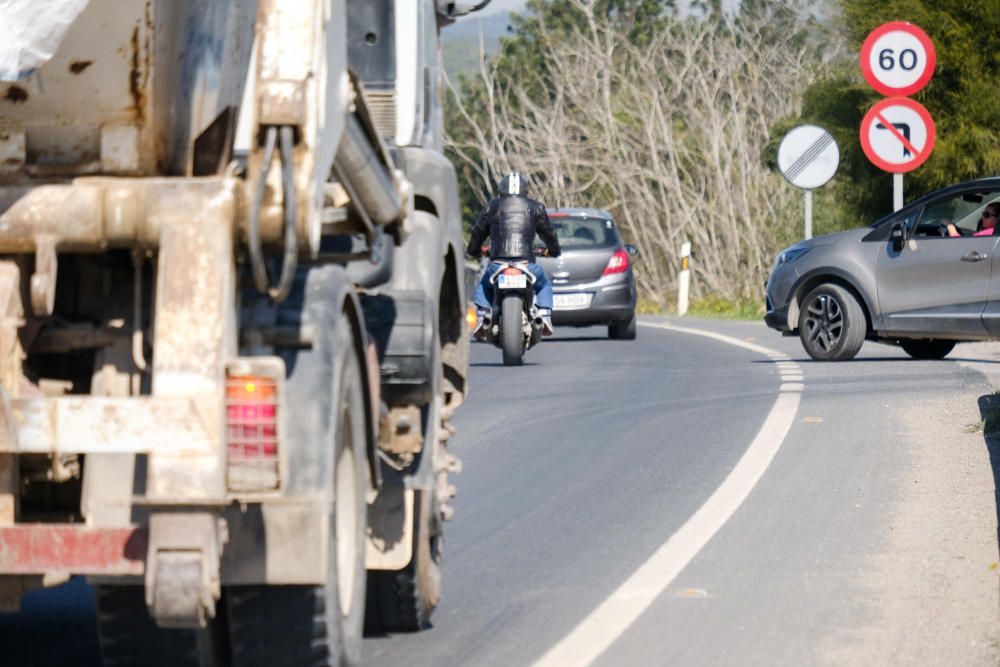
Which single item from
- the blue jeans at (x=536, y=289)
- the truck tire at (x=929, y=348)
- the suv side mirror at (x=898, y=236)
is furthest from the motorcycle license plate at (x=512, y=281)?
the truck tire at (x=929, y=348)

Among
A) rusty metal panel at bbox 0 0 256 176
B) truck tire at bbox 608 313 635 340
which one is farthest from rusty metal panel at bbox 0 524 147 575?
truck tire at bbox 608 313 635 340

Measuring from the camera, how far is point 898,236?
19.1m

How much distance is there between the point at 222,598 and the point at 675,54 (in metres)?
38.1

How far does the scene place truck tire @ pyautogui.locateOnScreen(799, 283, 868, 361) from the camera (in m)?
19.4

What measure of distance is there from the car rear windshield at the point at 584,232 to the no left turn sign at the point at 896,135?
397 cm

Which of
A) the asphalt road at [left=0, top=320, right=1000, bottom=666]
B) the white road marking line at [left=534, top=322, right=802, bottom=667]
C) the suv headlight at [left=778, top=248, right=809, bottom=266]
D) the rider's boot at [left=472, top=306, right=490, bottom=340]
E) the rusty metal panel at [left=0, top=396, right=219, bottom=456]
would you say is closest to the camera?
the rusty metal panel at [left=0, top=396, right=219, bottom=456]

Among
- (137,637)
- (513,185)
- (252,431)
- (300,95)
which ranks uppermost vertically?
(513,185)

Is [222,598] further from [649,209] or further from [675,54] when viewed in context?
[675,54]

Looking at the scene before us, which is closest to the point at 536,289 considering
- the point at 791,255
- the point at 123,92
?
the point at 791,255

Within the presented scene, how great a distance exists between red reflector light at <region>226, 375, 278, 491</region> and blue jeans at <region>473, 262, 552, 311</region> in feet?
49.8

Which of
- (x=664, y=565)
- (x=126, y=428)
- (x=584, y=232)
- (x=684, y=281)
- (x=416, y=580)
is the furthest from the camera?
(x=684, y=281)

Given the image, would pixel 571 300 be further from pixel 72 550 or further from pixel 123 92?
pixel 72 550

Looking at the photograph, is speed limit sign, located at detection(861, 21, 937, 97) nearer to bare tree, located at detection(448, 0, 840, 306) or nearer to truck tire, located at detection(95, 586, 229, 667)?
bare tree, located at detection(448, 0, 840, 306)

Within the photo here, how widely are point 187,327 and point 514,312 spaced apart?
15197 mm
